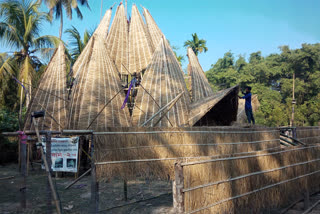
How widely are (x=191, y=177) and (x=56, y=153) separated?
558cm

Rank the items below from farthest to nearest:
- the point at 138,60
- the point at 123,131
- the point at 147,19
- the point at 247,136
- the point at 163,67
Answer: the point at 147,19 → the point at 138,60 → the point at 163,67 → the point at 247,136 → the point at 123,131

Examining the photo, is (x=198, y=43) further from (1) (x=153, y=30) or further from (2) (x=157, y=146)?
(2) (x=157, y=146)

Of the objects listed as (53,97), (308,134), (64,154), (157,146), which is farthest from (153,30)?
(157,146)

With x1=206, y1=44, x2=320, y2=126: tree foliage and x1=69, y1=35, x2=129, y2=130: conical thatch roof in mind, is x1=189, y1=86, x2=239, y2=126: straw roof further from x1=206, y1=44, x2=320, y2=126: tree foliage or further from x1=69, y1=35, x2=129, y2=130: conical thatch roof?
x1=206, y1=44, x2=320, y2=126: tree foliage

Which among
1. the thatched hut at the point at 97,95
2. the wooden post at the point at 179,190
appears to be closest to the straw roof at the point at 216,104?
the thatched hut at the point at 97,95

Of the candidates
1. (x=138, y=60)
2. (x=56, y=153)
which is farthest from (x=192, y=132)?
(x=138, y=60)

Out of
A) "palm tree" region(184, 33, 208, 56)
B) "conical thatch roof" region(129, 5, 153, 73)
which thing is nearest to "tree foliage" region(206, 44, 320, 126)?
"palm tree" region(184, 33, 208, 56)

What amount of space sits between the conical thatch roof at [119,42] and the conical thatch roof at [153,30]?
4.77ft

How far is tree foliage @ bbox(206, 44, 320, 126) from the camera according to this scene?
25.9m

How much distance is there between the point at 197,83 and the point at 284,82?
1906 centimetres

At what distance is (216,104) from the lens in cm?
983

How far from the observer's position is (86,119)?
993 cm

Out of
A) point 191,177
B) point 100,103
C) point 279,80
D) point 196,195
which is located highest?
point 279,80

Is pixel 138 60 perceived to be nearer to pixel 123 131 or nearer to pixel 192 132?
pixel 192 132
